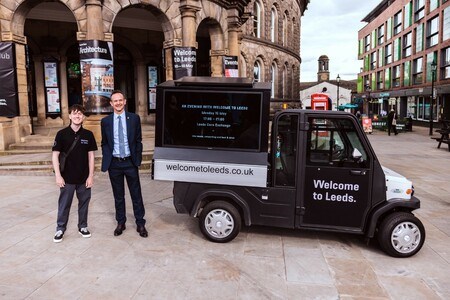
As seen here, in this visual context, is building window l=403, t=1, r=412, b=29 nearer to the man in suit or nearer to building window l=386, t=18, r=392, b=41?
building window l=386, t=18, r=392, b=41

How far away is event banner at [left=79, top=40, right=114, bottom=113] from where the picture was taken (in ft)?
38.3

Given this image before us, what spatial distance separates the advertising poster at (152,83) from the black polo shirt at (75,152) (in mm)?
14114

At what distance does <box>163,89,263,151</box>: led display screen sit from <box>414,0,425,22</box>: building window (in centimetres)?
3846

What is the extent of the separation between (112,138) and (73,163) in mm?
618

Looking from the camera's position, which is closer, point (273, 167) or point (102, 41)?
point (273, 167)

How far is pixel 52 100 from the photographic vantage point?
1681cm

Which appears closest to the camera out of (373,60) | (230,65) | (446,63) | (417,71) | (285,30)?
(230,65)

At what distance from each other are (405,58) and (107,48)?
125ft

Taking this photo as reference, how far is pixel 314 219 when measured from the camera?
4910mm

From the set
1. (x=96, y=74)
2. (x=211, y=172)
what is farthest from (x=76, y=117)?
(x=96, y=74)

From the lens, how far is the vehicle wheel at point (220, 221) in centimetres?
507

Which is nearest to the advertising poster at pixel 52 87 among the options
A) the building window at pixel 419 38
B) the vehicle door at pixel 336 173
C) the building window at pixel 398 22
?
the vehicle door at pixel 336 173

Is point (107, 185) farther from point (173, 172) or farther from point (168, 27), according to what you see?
point (168, 27)

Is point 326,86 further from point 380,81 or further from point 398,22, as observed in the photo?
point 398,22
